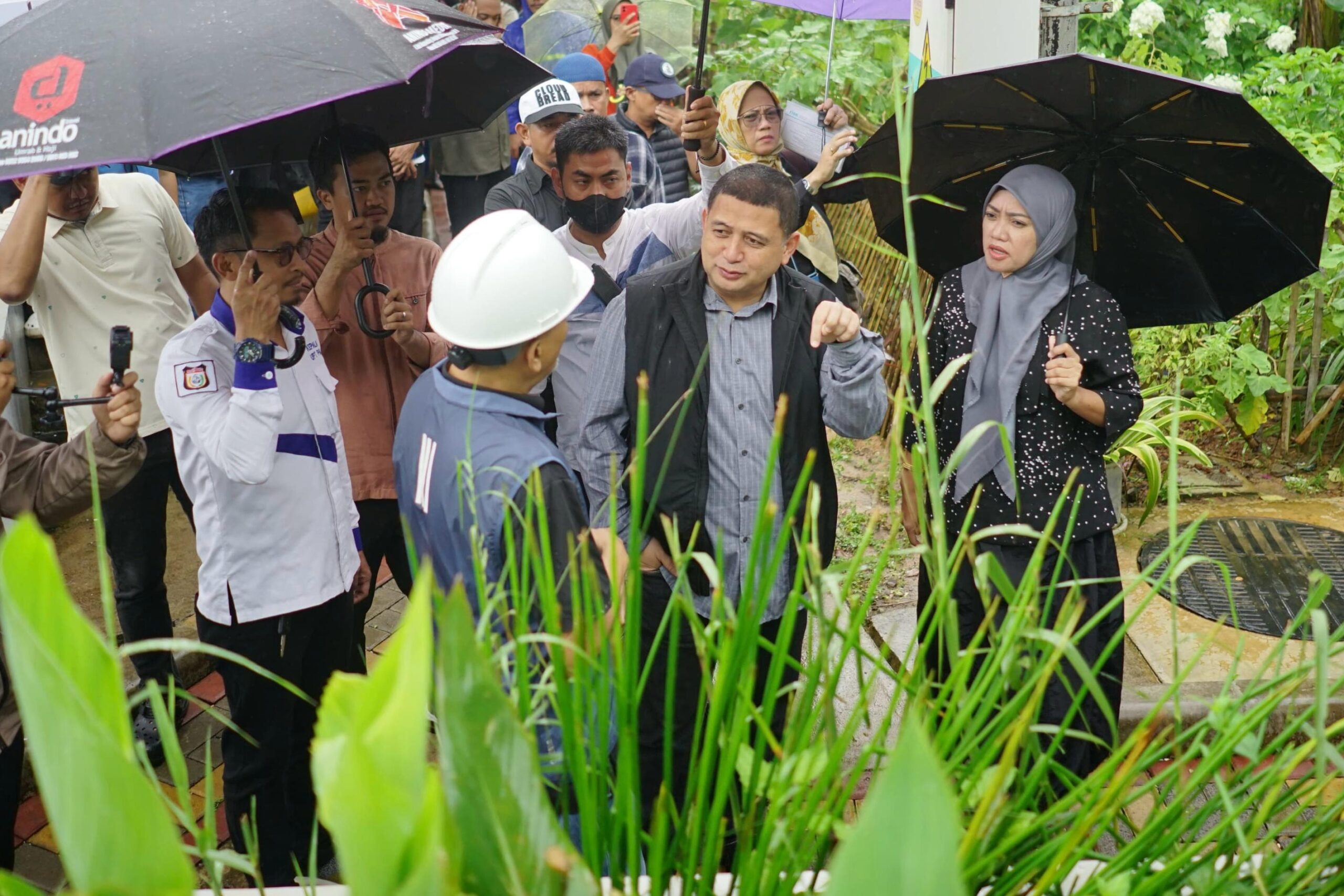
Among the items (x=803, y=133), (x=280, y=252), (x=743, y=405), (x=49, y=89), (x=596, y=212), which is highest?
(x=803, y=133)

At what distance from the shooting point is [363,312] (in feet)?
11.3

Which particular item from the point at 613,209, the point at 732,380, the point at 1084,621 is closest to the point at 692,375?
the point at 732,380

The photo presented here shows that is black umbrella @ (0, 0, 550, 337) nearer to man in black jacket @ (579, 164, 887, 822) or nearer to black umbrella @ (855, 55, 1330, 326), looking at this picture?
man in black jacket @ (579, 164, 887, 822)

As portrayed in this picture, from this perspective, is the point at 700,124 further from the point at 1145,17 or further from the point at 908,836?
the point at 908,836

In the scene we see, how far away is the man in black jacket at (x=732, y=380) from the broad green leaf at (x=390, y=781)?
A: 2244mm

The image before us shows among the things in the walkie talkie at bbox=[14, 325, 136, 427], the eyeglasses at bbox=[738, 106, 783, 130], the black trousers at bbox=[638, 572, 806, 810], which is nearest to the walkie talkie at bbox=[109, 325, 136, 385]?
the walkie talkie at bbox=[14, 325, 136, 427]

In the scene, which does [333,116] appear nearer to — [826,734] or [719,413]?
[719,413]

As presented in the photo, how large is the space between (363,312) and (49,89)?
1108 millimetres

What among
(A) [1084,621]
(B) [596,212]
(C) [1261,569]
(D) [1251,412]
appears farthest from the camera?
(D) [1251,412]

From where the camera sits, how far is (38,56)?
99.7 inches

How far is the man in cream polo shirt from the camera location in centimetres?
361

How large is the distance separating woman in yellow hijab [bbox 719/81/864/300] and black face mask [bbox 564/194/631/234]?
0.78 meters

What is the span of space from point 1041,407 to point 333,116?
6.96ft

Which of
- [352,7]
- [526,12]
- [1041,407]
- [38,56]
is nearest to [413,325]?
[352,7]
